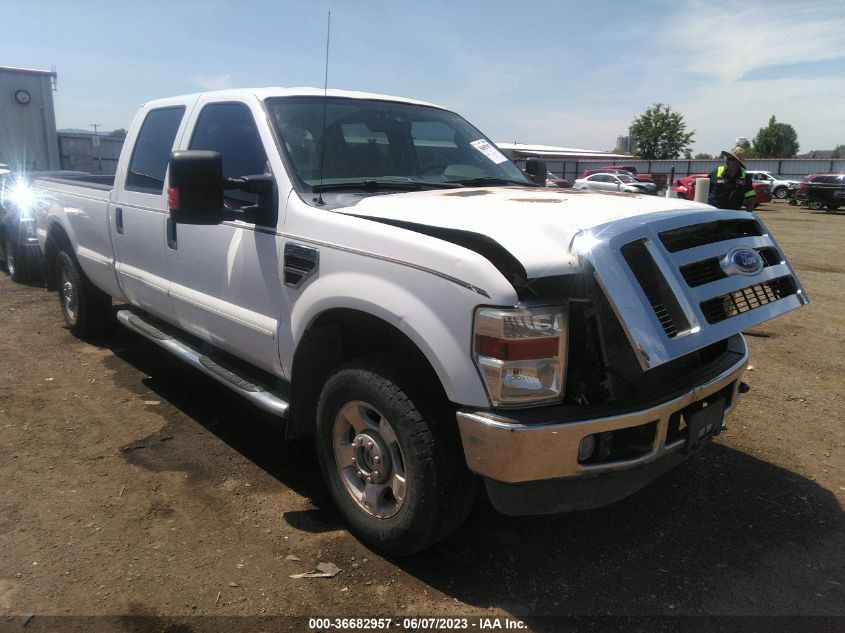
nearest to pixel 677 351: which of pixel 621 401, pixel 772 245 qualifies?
pixel 621 401

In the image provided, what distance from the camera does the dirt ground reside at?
262cm

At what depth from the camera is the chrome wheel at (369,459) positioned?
8.88ft

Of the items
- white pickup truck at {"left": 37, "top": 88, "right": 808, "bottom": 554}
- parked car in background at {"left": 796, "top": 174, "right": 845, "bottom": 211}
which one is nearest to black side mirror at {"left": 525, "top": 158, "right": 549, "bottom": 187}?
white pickup truck at {"left": 37, "top": 88, "right": 808, "bottom": 554}

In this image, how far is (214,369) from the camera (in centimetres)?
373

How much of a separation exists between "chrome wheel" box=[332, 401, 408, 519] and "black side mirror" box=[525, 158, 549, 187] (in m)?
2.72

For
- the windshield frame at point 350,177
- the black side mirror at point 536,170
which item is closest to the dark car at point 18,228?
the windshield frame at point 350,177

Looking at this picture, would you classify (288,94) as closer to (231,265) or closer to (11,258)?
(231,265)

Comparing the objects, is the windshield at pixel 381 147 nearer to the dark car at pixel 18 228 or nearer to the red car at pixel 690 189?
the dark car at pixel 18 228

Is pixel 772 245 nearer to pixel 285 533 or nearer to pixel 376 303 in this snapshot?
pixel 376 303

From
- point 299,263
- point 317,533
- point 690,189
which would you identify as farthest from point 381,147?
point 690,189

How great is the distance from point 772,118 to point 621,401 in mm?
90861

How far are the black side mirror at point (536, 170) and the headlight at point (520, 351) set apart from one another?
2804 mm

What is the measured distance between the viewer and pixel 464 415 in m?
2.33

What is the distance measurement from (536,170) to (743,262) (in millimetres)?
2438
